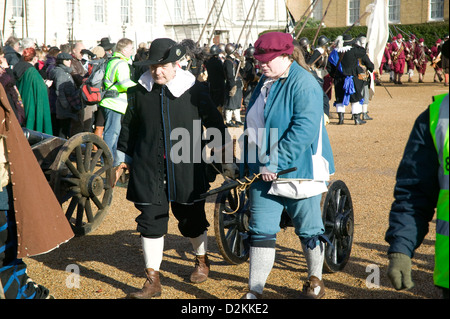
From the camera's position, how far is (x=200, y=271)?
4590mm

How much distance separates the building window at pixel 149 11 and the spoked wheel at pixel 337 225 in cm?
3905

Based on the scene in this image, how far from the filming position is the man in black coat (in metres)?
4.18

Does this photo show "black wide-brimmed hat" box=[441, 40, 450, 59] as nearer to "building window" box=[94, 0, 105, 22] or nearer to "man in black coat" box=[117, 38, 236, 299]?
"man in black coat" box=[117, 38, 236, 299]

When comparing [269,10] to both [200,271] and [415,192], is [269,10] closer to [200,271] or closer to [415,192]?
[200,271]

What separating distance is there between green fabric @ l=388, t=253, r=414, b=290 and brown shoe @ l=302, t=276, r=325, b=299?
1549mm

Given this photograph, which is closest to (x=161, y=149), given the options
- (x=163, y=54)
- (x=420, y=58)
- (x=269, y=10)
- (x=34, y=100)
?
(x=163, y=54)

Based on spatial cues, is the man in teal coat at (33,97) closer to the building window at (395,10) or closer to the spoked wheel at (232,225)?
the spoked wheel at (232,225)

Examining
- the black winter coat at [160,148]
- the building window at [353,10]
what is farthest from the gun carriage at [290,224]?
the building window at [353,10]

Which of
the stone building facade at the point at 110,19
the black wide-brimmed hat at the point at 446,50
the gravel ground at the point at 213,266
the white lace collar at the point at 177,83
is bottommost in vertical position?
the gravel ground at the point at 213,266

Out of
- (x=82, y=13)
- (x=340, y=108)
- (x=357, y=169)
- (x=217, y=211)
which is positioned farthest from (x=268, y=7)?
(x=217, y=211)

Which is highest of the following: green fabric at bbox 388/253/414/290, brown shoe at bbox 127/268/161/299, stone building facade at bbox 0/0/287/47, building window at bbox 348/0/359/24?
building window at bbox 348/0/359/24

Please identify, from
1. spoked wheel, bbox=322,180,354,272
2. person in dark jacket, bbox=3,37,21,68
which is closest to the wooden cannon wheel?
spoked wheel, bbox=322,180,354,272

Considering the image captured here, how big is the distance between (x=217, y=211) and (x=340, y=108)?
9795 millimetres

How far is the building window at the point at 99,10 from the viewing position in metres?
39.9
